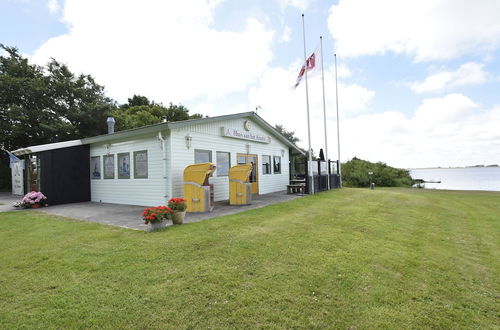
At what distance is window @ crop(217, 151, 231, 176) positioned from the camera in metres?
10.1

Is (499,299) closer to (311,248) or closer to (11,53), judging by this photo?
(311,248)

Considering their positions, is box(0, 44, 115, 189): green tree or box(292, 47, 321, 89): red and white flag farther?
box(0, 44, 115, 189): green tree

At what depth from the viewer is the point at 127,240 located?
454 centimetres

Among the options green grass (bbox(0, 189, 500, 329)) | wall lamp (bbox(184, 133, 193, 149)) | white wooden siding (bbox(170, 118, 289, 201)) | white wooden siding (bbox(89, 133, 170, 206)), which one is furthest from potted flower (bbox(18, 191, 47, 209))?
wall lamp (bbox(184, 133, 193, 149))

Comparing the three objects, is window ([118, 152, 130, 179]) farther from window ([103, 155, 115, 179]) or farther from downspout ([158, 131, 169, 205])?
downspout ([158, 131, 169, 205])

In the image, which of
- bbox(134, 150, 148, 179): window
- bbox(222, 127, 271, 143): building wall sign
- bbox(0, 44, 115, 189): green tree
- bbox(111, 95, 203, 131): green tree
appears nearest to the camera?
bbox(134, 150, 148, 179): window

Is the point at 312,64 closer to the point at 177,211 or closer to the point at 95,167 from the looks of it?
the point at 177,211

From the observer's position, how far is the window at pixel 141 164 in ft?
29.1

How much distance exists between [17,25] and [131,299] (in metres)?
13.1

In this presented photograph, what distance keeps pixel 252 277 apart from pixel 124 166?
834cm

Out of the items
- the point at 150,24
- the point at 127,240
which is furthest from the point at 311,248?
the point at 150,24

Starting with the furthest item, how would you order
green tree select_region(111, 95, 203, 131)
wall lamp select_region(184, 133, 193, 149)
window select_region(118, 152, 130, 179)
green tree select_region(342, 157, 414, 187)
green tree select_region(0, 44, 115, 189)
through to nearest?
green tree select_region(111, 95, 203, 131) → green tree select_region(342, 157, 414, 187) → green tree select_region(0, 44, 115, 189) → window select_region(118, 152, 130, 179) → wall lamp select_region(184, 133, 193, 149)

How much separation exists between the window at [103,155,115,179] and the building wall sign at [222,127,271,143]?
4655 millimetres

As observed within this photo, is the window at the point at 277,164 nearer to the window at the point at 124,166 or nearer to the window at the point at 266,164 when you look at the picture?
the window at the point at 266,164
